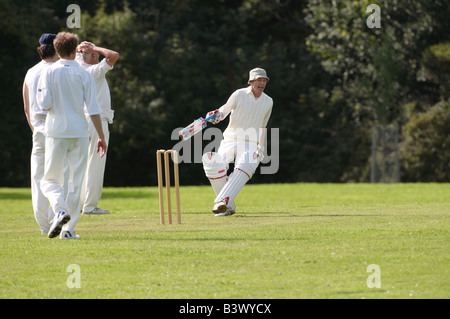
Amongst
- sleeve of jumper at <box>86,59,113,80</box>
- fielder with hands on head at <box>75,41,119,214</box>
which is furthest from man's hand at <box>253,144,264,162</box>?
sleeve of jumper at <box>86,59,113,80</box>

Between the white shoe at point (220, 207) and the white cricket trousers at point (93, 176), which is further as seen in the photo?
the white cricket trousers at point (93, 176)

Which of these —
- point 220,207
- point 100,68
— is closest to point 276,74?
point 100,68

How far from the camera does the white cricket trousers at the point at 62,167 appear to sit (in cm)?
895

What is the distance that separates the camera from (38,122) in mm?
9500

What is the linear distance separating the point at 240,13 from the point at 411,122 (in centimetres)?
889

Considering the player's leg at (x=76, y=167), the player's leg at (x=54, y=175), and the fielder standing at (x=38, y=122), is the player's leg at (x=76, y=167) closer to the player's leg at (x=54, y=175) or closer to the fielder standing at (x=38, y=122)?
the player's leg at (x=54, y=175)

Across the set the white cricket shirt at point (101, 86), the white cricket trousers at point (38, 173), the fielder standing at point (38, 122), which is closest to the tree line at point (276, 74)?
the white cricket shirt at point (101, 86)

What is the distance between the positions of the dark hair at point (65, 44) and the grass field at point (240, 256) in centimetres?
191

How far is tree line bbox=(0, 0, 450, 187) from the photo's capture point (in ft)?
106

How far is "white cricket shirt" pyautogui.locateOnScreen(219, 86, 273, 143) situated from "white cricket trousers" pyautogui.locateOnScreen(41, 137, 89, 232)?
3.11 m

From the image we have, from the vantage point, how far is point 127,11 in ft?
115

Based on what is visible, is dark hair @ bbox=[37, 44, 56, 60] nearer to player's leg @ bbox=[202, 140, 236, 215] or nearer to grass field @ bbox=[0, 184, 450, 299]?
grass field @ bbox=[0, 184, 450, 299]
